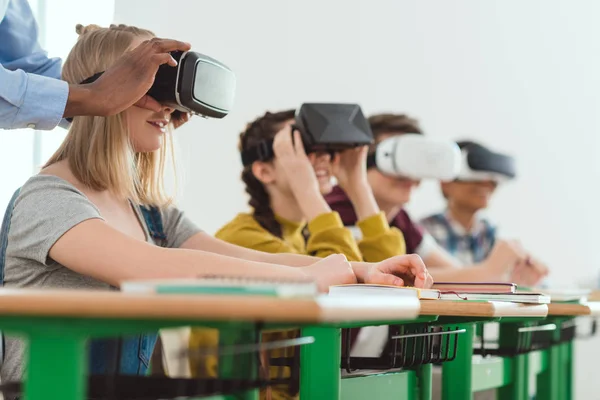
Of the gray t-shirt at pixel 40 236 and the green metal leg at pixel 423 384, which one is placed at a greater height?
the gray t-shirt at pixel 40 236

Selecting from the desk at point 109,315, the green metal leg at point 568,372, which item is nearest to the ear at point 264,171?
the green metal leg at point 568,372

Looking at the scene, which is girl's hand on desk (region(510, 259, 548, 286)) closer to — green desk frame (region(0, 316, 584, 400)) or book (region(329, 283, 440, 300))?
green desk frame (region(0, 316, 584, 400))

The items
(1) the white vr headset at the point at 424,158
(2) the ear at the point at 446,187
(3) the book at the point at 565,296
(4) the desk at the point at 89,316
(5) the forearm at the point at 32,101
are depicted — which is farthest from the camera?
(2) the ear at the point at 446,187

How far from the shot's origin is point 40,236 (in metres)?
1.55

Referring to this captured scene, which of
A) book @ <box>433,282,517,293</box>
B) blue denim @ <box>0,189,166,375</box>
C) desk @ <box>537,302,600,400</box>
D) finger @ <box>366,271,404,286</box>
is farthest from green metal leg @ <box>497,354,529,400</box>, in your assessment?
blue denim @ <box>0,189,166,375</box>

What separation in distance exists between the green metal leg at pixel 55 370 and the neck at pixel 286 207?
1.84 meters

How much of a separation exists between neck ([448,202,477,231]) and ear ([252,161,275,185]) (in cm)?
186

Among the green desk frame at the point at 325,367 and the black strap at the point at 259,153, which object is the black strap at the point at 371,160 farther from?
the green desk frame at the point at 325,367

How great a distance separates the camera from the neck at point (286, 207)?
9.04 ft

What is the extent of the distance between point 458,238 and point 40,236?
313 cm

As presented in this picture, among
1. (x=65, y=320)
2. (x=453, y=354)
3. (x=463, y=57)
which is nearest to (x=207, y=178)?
(x=453, y=354)

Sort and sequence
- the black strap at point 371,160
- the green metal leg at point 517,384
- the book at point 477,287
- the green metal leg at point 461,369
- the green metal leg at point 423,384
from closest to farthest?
1. the book at point 477,287
2. the green metal leg at point 423,384
3. the green metal leg at point 461,369
4. the green metal leg at point 517,384
5. the black strap at point 371,160

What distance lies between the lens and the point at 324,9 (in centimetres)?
408

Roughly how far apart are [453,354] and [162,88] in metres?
0.94
